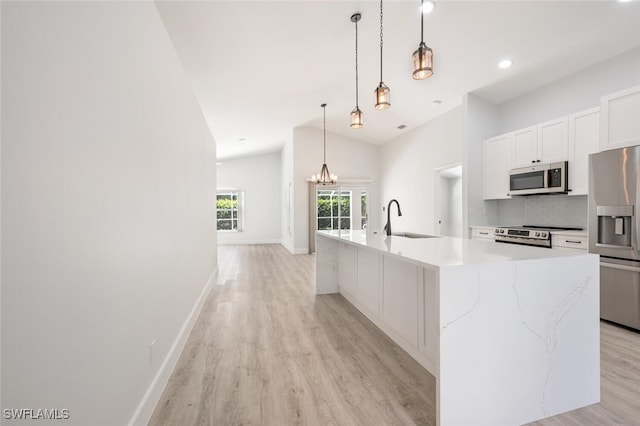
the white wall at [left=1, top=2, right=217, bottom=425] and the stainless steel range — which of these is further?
the stainless steel range

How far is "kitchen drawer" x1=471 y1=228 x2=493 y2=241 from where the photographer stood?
4.64 m

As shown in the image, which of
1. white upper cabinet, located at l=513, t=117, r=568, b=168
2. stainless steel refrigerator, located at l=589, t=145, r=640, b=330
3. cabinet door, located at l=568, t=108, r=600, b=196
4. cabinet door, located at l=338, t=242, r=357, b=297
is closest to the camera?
stainless steel refrigerator, located at l=589, t=145, r=640, b=330

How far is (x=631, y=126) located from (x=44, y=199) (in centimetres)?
438

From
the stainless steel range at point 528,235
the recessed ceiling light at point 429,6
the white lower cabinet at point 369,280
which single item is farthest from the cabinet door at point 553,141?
the white lower cabinet at point 369,280

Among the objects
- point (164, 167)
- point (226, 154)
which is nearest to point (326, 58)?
point (164, 167)

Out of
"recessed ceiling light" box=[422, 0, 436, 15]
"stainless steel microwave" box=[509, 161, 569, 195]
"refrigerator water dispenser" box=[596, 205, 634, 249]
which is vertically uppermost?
"recessed ceiling light" box=[422, 0, 436, 15]

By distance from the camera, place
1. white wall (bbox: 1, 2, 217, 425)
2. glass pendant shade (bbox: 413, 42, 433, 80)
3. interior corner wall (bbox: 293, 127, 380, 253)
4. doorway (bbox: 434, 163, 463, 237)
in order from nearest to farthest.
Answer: white wall (bbox: 1, 2, 217, 425)
glass pendant shade (bbox: 413, 42, 433, 80)
doorway (bbox: 434, 163, 463, 237)
interior corner wall (bbox: 293, 127, 380, 253)

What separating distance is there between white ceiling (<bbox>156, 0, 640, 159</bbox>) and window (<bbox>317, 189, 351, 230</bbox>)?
11.1 ft

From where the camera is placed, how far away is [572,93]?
13.5ft

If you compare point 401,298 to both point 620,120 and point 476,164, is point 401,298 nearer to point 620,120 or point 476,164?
point 620,120

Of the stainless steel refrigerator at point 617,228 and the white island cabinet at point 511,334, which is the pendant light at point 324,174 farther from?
the white island cabinet at point 511,334

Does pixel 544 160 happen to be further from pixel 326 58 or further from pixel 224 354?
pixel 224 354

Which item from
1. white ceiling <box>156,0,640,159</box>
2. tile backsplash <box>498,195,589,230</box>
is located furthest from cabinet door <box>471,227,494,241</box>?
white ceiling <box>156,0,640,159</box>

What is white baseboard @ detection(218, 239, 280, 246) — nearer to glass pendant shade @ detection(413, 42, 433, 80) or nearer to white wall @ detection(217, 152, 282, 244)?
white wall @ detection(217, 152, 282, 244)
